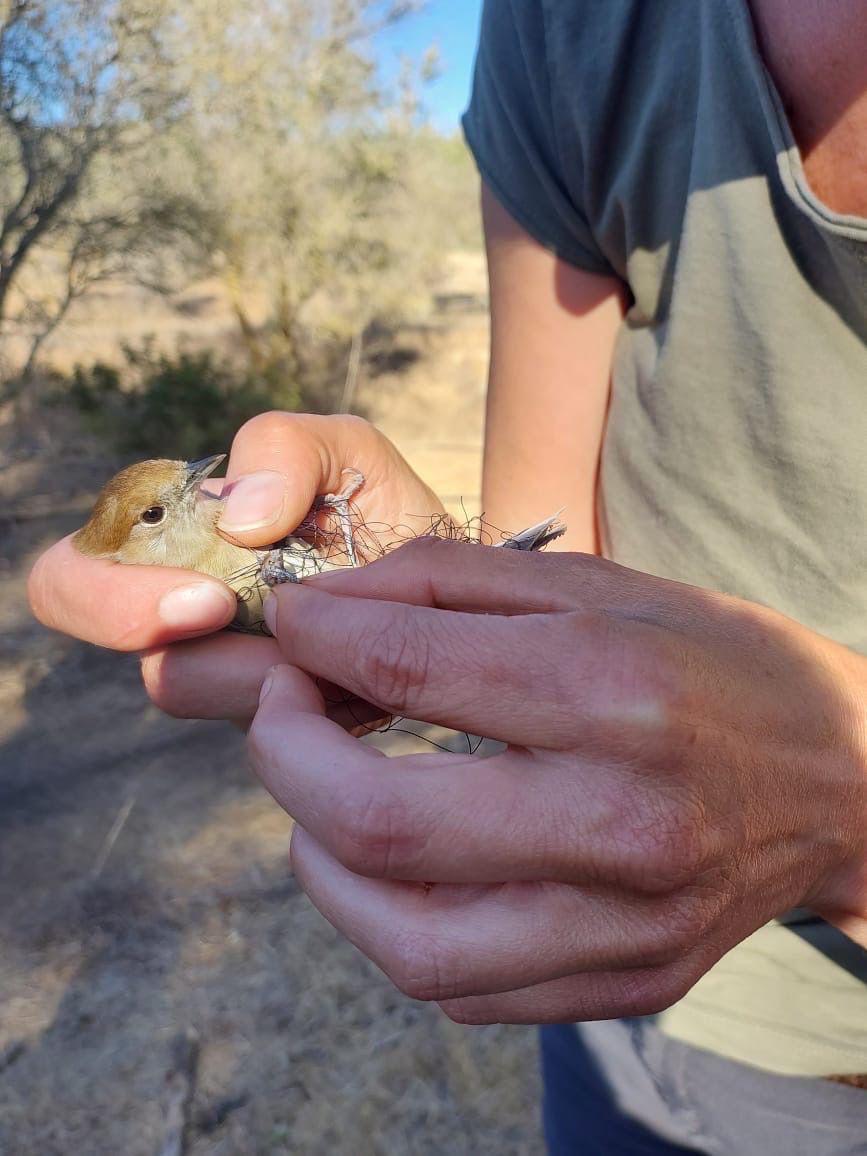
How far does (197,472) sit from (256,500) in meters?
0.78

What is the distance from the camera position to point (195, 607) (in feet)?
6.73

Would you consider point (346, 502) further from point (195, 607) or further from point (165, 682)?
point (165, 682)

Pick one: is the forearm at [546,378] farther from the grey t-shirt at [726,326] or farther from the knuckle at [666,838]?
the knuckle at [666,838]

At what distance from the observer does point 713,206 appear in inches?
74.0

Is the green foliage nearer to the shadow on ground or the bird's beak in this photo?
the shadow on ground

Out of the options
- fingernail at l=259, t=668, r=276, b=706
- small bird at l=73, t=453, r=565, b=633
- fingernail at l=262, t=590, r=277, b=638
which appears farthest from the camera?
small bird at l=73, t=453, r=565, b=633

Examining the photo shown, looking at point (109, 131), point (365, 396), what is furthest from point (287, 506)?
point (365, 396)

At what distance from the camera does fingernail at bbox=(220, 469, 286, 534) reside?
2166 millimetres

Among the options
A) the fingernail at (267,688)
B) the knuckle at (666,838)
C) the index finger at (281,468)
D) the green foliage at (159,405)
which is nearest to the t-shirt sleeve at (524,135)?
the index finger at (281,468)

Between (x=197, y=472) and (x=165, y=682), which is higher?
(x=197, y=472)

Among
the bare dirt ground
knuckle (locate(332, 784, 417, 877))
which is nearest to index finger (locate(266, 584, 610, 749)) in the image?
knuckle (locate(332, 784, 417, 877))

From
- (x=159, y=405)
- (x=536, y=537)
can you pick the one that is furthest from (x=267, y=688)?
(x=159, y=405)

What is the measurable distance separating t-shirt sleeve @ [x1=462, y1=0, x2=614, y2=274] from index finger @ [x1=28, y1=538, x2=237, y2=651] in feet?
4.60

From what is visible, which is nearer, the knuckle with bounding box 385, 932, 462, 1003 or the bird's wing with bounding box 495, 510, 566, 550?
Result: the knuckle with bounding box 385, 932, 462, 1003
